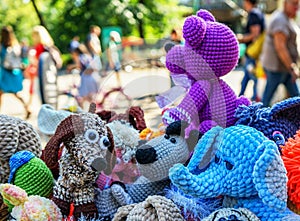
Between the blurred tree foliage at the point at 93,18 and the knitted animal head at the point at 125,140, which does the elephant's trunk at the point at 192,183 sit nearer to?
the knitted animal head at the point at 125,140

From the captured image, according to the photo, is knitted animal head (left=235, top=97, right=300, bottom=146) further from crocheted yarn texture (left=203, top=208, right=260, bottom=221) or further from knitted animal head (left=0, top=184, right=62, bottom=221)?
knitted animal head (left=0, top=184, right=62, bottom=221)

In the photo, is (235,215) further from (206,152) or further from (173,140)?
(173,140)

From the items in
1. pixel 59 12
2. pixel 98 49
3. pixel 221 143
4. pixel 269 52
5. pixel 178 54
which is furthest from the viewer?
pixel 59 12

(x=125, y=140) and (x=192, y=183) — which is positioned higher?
(x=192, y=183)

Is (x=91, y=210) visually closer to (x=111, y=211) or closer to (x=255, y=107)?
(x=111, y=211)

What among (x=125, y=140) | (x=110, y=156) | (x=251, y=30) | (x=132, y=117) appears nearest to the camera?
(x=110, y=156)

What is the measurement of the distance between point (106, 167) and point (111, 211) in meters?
0.11

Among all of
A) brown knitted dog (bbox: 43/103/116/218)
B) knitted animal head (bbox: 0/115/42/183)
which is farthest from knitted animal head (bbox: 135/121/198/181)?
knitted animal head (bbox: 0/115/42/183)

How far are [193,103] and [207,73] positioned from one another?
9 cm

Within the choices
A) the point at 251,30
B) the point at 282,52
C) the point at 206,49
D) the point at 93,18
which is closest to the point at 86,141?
the point at 206,49

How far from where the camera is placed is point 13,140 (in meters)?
1.17

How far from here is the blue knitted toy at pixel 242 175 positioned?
2.66 ft

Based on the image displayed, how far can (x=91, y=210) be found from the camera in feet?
3.55

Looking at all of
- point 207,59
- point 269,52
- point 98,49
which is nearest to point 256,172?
point 207,59
